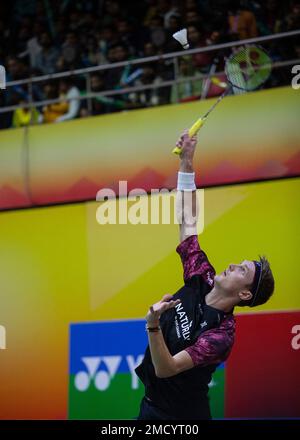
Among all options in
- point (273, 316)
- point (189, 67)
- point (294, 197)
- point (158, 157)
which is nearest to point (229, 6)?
point (189, 67)

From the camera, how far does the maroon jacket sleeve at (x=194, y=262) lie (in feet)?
16.9

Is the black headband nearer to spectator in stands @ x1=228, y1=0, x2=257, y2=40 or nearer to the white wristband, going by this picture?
the white wristband

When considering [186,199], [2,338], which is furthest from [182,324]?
[2,338]

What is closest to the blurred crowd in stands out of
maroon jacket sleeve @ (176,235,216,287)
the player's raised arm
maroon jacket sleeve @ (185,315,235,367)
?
the player's raised arm

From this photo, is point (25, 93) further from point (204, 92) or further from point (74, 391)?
point (74, 391)

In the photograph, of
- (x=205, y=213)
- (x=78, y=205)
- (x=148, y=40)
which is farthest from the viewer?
(x=148, y=40)

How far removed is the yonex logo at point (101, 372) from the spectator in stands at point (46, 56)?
2.79 m

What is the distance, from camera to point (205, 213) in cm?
650

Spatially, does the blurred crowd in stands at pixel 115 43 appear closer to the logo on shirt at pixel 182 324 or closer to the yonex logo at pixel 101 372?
the yonex logo at pixel 101 372

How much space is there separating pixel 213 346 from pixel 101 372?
2.05 m

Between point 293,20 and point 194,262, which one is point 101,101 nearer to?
point 293,20
